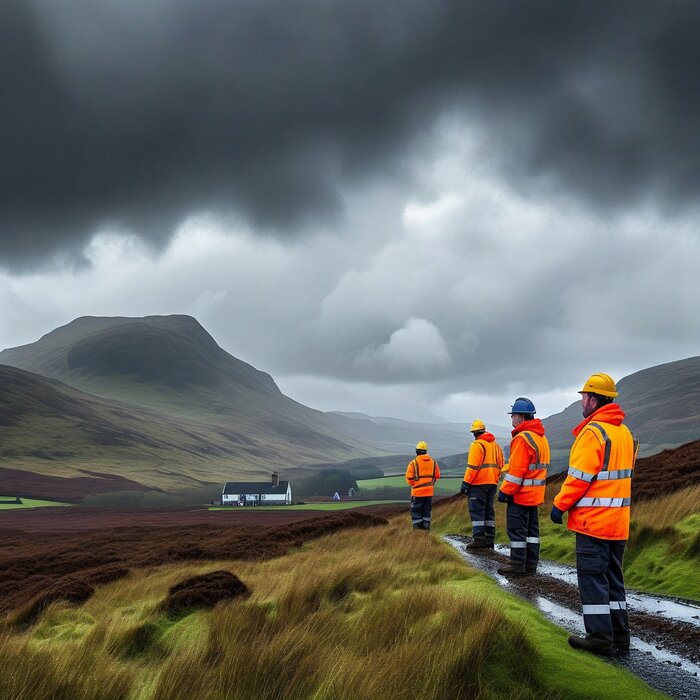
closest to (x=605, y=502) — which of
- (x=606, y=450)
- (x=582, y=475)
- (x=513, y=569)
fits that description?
(x=582, y=475)

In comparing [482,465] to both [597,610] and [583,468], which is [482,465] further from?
[597,610]

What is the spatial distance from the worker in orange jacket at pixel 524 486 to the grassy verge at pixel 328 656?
2.49 metres

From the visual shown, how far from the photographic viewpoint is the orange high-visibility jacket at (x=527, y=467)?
1091 centimetres

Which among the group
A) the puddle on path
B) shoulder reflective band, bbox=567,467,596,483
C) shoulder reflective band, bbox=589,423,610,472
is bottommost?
the puddle on path

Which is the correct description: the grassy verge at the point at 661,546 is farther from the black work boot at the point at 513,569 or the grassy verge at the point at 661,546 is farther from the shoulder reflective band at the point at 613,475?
the shoulder reflective band at the point at 613,475

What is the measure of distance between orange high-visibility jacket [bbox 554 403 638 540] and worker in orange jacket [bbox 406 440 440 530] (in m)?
11.8

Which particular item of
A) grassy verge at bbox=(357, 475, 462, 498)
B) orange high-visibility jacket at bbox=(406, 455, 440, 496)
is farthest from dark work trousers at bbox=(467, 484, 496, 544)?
grassy verge at bbox=(357, 475, 462, 498)

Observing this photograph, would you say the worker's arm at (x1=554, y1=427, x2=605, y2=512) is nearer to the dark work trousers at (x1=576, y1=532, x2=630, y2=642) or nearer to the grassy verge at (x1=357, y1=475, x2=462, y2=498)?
the dark work trousers at (x1=576, y1=532, x2=630, y2=642)

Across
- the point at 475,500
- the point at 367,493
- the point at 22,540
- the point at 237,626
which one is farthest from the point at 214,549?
the point at 367,493

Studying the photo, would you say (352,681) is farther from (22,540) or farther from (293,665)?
(22,540)

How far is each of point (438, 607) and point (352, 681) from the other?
Result: 2.46 meters

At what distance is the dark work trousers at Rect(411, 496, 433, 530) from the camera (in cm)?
1978

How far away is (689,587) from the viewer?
980cm

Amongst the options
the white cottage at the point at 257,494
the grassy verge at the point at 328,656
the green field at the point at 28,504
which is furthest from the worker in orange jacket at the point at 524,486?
the white cottage at the point at 257,494
